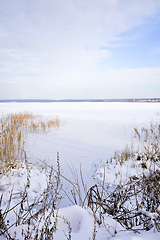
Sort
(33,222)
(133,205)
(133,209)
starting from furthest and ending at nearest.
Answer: (133,205) < (133,209) < (33,222)

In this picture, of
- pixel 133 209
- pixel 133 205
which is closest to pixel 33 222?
pixel 133 209

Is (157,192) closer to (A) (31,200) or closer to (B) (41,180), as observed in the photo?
(A) (31,200)

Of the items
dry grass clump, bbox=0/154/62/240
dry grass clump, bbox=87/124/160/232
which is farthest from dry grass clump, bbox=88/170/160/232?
dry grass clump, bbox=0/154/62/240

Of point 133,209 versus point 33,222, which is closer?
point 33,222

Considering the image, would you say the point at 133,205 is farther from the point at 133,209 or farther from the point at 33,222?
the point at 33,222

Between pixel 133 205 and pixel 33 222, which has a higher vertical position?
pixel 33 222

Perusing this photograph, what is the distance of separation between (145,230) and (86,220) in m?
0.55

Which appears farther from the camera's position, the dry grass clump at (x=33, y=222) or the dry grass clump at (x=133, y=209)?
the dry grass clump at (x=133, y=209)

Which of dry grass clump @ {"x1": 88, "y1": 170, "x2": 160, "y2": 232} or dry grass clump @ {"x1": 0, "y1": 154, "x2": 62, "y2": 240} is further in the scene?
dry grass clump @ {"x1": 88, "y1": 170, "x2": 160, "y2": 232}

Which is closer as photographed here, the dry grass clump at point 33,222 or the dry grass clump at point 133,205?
the dry grass clump at point 33,222

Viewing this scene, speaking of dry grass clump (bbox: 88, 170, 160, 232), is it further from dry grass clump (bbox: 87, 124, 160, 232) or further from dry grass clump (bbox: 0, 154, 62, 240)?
dry grass clump (bbox: 0, 154, 62, 240)

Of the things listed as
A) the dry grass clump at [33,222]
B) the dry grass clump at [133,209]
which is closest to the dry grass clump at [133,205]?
the dry grass clump at [133,209]

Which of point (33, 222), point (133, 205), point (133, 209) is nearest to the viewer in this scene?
point (33, 222)

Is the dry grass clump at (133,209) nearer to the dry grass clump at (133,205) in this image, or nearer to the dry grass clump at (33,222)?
the dry grass clump at (133,205)
